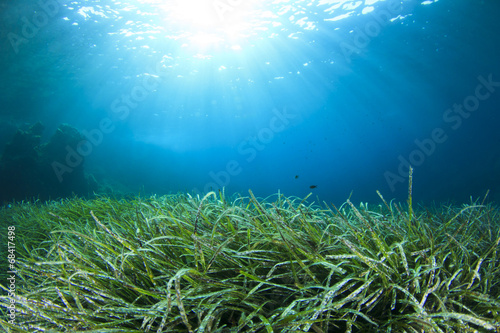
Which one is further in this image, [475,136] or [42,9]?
[475,136]

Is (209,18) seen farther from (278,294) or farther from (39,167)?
(278,294)

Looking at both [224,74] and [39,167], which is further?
[224,74]

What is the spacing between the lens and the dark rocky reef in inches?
584

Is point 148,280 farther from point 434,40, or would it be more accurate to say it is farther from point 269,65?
point 434,40

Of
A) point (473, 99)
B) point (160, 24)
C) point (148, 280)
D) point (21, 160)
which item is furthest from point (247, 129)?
point (148, 280)

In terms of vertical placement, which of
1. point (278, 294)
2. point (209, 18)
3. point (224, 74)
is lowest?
point (278, 294)

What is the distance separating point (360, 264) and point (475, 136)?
2769 inches

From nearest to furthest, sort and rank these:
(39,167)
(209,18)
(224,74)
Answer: (39,167), (209,18), (224,74)

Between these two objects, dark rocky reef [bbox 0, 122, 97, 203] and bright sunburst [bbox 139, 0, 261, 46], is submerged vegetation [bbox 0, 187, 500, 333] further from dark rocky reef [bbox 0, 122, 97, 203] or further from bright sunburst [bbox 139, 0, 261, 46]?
bright sunburst [bbox 139, 0, 261, 46]

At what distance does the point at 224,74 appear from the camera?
28078mm

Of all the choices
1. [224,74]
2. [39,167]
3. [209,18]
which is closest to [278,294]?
[39,167]

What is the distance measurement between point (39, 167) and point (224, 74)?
19.0 m

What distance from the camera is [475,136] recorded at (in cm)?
5362

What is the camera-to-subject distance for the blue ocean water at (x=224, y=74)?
16.1 metres
